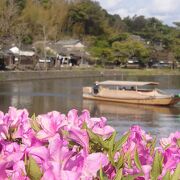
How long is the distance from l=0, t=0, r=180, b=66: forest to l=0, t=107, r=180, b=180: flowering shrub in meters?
55.2

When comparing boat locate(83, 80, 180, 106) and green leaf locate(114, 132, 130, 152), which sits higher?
green leaf locate(114, 132, 130, 152)

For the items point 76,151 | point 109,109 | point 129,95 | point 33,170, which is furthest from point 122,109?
point 33,170

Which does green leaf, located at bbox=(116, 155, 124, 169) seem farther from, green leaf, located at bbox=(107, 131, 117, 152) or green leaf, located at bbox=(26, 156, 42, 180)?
green leaf, located at bbox=(26, 156, 42, 180)

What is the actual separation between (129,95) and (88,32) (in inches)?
2161

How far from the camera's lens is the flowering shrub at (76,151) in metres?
1.45

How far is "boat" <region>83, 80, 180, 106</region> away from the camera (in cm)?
2750

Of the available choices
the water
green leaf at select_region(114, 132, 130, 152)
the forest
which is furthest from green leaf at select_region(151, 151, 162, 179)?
the forest

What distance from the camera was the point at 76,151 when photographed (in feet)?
5.60

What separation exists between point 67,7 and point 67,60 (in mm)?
13973

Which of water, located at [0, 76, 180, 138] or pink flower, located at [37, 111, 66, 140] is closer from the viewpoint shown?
pink flower, located at [37, 111, 66, 140]

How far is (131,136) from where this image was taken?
1993 millimetres

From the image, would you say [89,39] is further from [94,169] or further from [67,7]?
[94,169]

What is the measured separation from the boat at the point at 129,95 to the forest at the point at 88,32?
89.6 ft

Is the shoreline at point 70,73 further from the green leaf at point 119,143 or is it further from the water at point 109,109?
the green leaf at point 119,143
